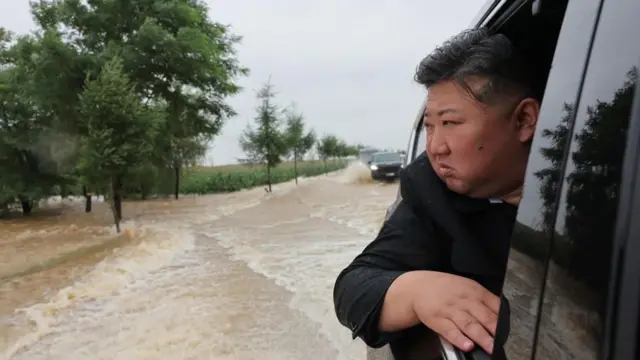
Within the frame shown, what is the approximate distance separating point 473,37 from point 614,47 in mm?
625

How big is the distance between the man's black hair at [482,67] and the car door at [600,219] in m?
0.43

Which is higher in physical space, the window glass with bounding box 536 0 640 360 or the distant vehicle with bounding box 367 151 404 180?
the window glass with bounding box 536 0 640 360

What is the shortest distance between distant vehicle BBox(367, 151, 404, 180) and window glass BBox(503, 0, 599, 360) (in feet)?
99.8

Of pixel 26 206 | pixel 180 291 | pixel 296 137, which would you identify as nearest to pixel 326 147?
pixel 296 137

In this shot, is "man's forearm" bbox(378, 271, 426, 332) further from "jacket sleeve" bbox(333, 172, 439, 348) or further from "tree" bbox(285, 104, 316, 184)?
"tree" bbox(285, 104, 316, 184)

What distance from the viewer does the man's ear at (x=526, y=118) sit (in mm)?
1203

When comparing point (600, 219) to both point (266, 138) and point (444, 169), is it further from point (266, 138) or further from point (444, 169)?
point (266, 138)

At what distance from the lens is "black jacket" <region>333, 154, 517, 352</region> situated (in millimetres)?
1210

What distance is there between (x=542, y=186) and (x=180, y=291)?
26.3 feet

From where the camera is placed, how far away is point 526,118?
3.96 feet

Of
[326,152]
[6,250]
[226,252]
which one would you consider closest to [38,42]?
Result: [6,250]

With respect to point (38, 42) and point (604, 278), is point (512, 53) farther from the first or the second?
point (38, 42)

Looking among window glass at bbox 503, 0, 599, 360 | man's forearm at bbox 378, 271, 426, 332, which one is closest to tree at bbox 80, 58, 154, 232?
man's forearm at bbox 378, 271, 426, 332

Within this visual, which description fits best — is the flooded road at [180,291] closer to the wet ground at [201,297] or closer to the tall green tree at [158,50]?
the wet ground at [201,297]
